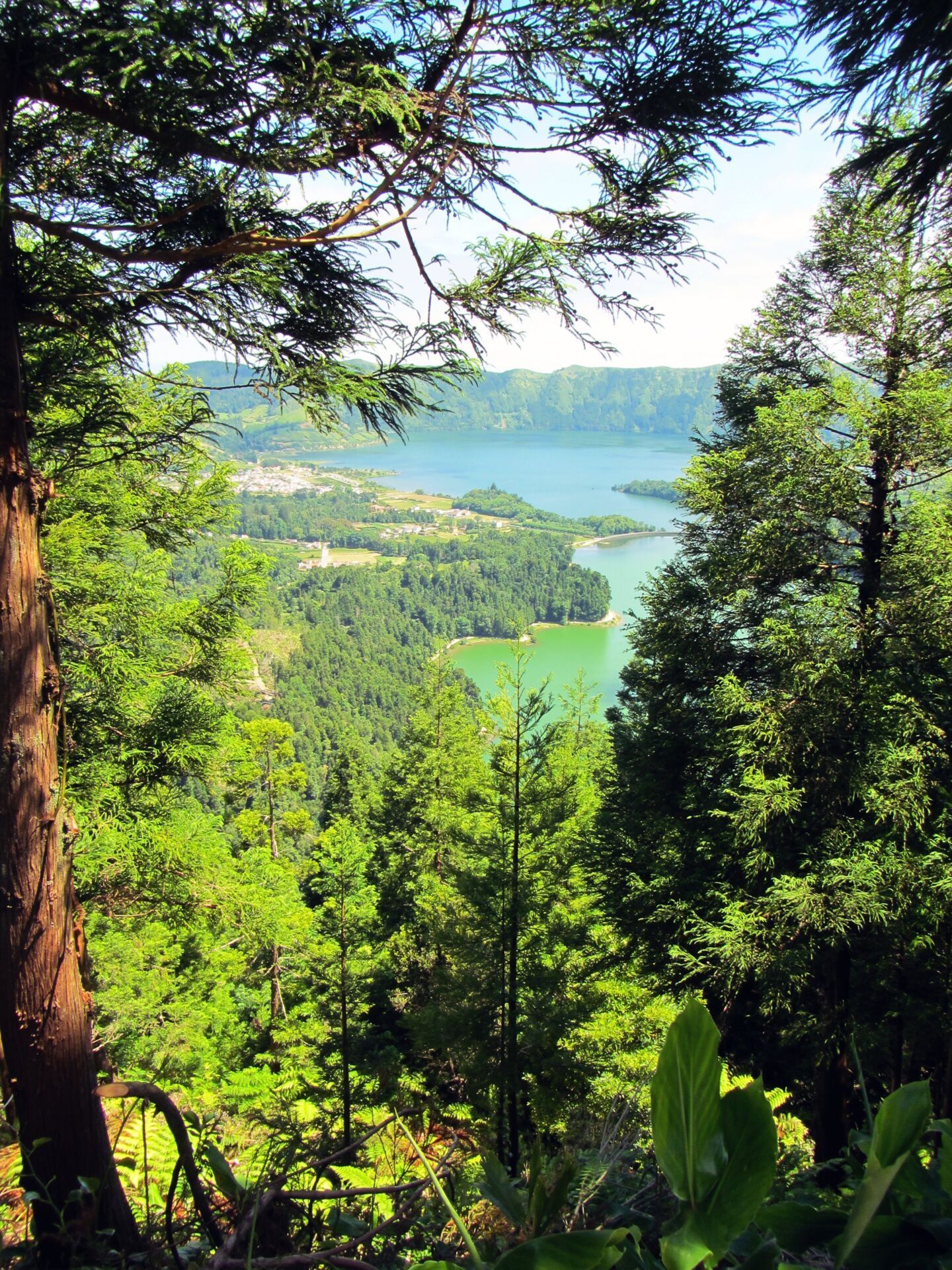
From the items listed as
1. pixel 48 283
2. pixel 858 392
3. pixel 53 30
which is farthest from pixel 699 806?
pixel 53 30

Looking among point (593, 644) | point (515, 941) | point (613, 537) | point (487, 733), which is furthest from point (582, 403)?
point (515, 941)

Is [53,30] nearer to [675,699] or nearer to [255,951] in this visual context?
[675,699]

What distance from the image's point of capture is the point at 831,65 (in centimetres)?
251

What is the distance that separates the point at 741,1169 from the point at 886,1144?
0.30 feet

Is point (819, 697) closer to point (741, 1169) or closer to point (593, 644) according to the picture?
point (741, 1169)

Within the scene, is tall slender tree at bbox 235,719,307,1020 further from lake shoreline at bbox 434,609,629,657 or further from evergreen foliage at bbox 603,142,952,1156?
lake shoreline at bbox 434,609,629,657

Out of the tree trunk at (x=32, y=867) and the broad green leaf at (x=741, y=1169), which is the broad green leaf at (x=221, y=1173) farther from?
the tree trunk at (x=32, y=867)

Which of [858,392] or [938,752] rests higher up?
[858,392]

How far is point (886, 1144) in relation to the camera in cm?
45

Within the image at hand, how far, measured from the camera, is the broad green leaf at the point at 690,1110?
0.46 metres

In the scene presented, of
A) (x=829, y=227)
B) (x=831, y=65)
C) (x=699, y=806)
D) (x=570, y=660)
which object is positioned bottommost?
(x=570, y=660)

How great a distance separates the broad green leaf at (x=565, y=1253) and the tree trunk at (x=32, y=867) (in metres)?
2.30

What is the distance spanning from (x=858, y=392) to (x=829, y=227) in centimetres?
146

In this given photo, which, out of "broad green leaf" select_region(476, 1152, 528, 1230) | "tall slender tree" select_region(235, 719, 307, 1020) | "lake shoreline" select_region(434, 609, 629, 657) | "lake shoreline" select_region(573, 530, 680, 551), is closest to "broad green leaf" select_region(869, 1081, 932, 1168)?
"broad green leaf" select_region(476, 1152, 528, 1230)
